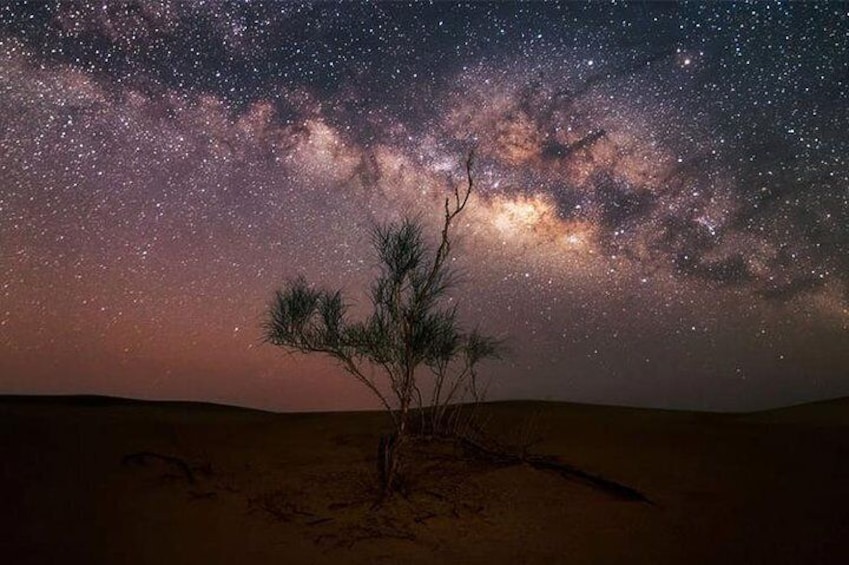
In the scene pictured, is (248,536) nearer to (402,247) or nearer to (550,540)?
A: (550,540)

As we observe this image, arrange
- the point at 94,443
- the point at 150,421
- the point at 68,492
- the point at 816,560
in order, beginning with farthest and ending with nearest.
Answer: the point at 150,421, the point at 94,443, the point at 68,492, the point at 816,560

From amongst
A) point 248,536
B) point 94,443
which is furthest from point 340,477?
point 94,443

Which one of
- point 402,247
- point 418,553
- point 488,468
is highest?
point 402,247

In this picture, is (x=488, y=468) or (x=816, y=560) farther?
(x=488, y=468)

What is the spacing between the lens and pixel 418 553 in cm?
957

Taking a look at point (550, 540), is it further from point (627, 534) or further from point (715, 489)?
point (715, 489)

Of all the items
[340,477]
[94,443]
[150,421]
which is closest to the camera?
[340,477]

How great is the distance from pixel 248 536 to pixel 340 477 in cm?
277

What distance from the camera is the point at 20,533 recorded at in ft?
33.2

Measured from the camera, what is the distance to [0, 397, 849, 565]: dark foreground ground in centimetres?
962

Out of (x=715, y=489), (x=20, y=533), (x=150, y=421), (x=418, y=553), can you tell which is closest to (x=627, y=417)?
(x=715, y=489)

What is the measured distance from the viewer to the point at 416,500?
38.0 ft

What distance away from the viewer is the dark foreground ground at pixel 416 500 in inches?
379

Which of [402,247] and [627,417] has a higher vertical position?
[402,247]
